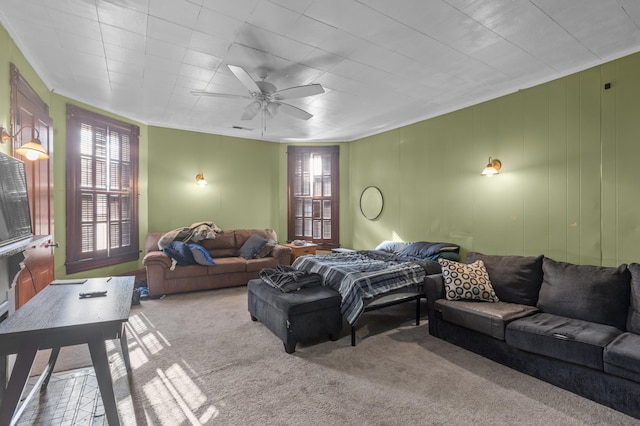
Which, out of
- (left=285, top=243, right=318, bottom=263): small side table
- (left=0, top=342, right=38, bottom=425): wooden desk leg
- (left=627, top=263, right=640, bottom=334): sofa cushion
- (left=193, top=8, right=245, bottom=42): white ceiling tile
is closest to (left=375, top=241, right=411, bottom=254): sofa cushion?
(left=285, top=243, right=318, bottom=263): small side table

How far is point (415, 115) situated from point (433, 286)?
2.92 meters

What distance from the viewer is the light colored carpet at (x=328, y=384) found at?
1958 millimetres

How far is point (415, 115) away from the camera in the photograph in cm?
491

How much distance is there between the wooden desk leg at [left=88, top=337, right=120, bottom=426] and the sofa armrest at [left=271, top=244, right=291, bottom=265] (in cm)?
381

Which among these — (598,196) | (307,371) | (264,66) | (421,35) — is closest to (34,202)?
(264,66)

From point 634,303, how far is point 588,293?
28 cm

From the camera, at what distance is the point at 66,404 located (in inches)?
81.0

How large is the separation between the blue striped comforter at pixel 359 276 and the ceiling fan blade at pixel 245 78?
2095 millimetres

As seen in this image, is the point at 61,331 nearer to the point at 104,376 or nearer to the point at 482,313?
the point at 104,376

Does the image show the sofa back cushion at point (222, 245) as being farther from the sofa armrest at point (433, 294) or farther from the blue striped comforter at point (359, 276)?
the sofa armrest at point (433, 294)

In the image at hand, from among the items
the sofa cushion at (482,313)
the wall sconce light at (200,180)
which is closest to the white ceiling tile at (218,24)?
the sofa cushion at (482,313)

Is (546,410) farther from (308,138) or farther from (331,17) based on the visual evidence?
(308,138)

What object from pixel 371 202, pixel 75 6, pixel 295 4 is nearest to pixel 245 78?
pixel 295 4

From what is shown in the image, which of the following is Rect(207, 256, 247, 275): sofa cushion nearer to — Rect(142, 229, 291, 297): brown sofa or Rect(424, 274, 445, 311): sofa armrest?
Rect(142, 229, 291, 297): brown sofa
